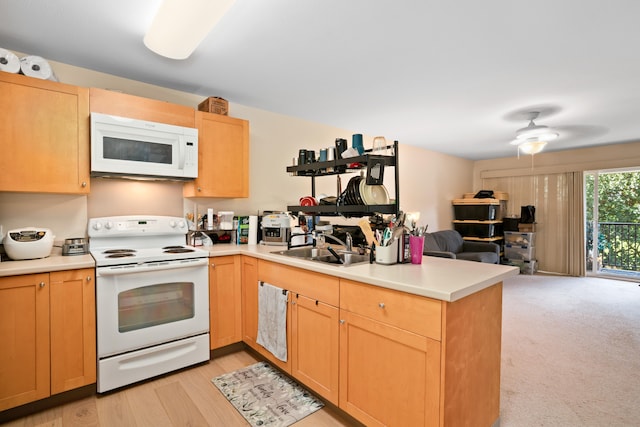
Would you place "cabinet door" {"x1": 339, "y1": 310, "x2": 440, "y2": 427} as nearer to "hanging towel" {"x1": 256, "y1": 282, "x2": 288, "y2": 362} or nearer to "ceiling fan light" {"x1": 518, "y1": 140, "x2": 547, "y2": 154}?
"hanging towel" {"x1": 256, "y1": 282, "x2": 288, "y2": 362}

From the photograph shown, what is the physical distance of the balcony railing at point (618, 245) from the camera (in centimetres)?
566

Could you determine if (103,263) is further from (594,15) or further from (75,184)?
(594,15)

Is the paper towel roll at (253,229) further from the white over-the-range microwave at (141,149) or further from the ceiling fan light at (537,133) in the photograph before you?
the ceiling fan light at (537,133)

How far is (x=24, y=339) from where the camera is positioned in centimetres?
189

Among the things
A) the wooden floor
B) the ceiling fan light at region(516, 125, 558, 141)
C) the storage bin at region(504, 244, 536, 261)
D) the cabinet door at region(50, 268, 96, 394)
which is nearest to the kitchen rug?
the wooden floor

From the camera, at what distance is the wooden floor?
189 cm

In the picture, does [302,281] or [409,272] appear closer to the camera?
[409,272]

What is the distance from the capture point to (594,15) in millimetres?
1905

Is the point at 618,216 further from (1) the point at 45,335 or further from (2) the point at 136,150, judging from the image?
(1) the point at 45,335

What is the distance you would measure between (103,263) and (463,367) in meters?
2.20

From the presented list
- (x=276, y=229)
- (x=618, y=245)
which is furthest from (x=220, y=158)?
(x=618, y=245)

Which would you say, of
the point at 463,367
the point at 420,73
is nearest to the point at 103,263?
the point at 463,367

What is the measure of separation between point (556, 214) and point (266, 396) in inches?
258

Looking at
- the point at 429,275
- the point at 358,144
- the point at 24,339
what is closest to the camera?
the point at 429,275
